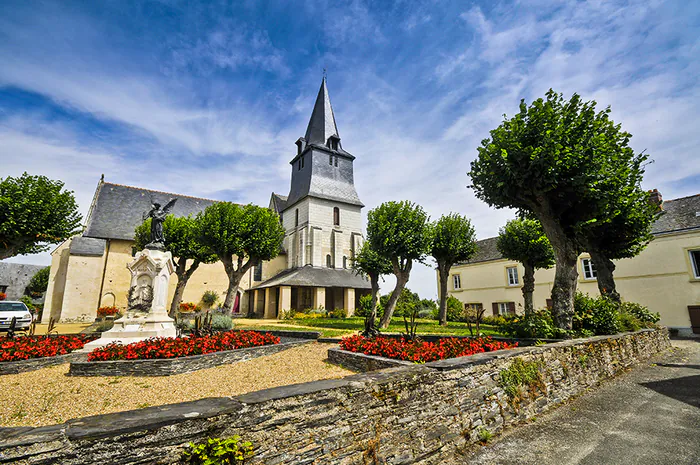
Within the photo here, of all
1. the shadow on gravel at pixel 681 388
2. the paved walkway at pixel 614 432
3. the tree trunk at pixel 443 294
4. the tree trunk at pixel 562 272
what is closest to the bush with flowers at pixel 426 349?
the paved walkway at pixel 614 432

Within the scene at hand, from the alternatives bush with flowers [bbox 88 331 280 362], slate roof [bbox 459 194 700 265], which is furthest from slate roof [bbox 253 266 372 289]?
slate roof [bbox 459 194 700 265]

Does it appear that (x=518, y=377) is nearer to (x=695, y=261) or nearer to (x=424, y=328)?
(x=424, y=328)

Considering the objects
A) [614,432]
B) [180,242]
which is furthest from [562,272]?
[180,242]

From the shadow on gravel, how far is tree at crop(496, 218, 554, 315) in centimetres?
1009

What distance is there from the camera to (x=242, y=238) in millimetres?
21672

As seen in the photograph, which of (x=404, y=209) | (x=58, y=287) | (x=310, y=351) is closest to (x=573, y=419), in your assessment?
(x=310, y=351)

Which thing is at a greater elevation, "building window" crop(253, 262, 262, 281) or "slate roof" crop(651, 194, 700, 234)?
"slate roof" crop(651, 194, 700, 234)

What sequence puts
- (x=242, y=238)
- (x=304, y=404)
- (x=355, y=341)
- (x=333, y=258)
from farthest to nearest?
(x=333, y=258), (x=242, y=238), (x=355, y=341), (x=304, y=404)

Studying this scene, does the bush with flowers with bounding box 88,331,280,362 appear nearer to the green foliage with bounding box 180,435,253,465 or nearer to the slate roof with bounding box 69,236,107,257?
the green foliage with bounding box 180,435,253,465

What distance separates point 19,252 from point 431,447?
21.7 m

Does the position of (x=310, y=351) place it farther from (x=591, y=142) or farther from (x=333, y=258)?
→ (x=333, y=258)

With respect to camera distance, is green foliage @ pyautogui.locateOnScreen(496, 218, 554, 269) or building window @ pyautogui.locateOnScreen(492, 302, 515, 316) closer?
green foliage @ pyautogui.locateOnScreen(496, 218, 554, 269)

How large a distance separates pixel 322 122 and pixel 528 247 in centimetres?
2450

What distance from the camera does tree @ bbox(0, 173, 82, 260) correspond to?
49.9 ft
